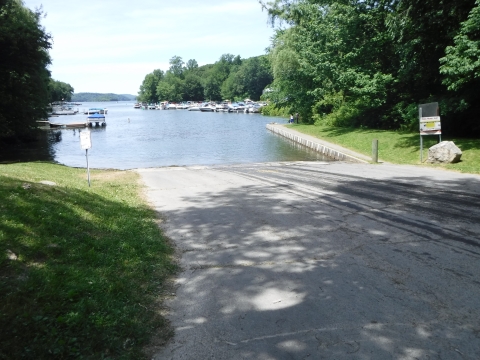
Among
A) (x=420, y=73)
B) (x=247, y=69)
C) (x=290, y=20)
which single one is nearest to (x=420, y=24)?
(x=420, y=73)

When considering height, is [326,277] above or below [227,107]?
below

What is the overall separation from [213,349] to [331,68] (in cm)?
3000

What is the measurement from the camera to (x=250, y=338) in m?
4.09

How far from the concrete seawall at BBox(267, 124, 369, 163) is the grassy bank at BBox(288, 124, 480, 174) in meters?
0.79

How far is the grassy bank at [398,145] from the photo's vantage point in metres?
17.6

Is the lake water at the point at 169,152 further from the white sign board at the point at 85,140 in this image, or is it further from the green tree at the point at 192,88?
the green tree at the point at 192,88

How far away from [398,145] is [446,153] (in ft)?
21.9

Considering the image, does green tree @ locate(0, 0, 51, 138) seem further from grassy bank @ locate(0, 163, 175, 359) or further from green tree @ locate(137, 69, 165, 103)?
green tree @ locate(137, 69, 165, 103)

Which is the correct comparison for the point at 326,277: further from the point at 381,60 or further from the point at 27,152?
the point at 27,152

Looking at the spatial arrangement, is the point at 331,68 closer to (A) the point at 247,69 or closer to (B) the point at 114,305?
(B) the point at 114,305

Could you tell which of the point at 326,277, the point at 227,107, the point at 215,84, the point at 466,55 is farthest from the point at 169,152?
the point at 215,84

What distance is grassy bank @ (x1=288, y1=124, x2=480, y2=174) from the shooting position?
1765cm

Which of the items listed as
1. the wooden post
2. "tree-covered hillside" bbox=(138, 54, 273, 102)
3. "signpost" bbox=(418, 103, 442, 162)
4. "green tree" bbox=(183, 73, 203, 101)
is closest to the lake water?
the wooden post

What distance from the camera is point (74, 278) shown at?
16.1 feet
